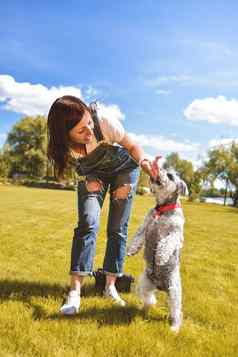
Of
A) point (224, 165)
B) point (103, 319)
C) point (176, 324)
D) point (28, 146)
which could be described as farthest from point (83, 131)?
point (28, 146)

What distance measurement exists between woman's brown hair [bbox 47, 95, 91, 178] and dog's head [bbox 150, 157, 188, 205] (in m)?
0.99

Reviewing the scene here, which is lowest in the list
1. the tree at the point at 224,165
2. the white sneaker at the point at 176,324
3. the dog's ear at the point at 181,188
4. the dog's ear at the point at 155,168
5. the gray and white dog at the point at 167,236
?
the white sneaker at the point at 176,324

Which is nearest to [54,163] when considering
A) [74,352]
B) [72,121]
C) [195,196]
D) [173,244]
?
[72,121]

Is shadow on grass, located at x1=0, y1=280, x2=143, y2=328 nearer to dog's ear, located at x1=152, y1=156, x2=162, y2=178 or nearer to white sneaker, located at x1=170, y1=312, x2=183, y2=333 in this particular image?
white sneaker, located at x1=170, y1=312, x2=183, y2=333

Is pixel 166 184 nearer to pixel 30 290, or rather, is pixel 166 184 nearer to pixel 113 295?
pixel 113 295

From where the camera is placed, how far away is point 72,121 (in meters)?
3.96

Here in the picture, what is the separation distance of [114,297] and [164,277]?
101cm

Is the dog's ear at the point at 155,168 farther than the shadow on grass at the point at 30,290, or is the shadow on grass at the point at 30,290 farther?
Result: the shadow on grass at the point at 30,290

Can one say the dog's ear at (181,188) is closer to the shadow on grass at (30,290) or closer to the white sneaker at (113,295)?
the white sneaker at (113,295)

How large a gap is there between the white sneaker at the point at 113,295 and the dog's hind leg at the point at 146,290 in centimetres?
41

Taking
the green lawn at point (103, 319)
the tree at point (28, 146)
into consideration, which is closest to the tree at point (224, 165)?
the tree at point (28, 146)

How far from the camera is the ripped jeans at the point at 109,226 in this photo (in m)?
4.39

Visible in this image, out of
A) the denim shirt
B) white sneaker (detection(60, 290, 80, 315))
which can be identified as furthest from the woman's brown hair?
white sneaker (detection(60, 290, 80, 315))

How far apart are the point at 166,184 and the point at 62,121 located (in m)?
1.31
